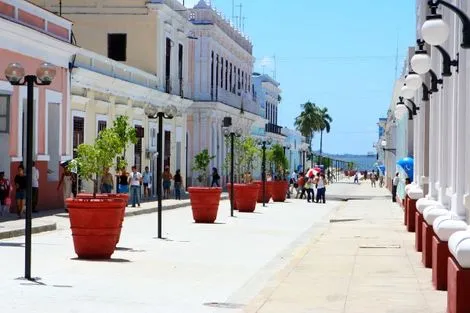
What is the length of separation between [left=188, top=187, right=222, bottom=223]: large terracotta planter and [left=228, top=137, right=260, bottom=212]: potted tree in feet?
23.3

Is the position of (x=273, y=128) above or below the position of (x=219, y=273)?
above

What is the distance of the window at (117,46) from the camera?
151 ft

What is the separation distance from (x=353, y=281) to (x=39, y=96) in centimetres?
1884

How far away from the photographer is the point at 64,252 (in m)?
17.4

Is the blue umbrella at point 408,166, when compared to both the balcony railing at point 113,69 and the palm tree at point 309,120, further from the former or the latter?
the palm tree at point 309,120

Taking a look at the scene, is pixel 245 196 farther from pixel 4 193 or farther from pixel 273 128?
pixel 273 128

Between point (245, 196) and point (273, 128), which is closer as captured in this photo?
point (245, 196)

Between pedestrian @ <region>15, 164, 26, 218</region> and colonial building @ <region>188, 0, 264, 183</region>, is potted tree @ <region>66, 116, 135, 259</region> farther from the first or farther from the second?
colonial building @ <region>188, 0, 264, 183</region>

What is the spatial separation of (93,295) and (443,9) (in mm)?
6242

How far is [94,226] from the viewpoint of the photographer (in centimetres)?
1569

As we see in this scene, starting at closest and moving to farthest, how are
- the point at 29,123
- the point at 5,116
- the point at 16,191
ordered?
the point at 29,123 < the point at 16,191 < the point at 5,116

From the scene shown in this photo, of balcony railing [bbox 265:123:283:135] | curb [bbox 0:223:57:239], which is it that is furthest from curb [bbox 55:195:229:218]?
balcony railing [bbox 265:123:283:135]

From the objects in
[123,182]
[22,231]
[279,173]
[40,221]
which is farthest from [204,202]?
[279,173]

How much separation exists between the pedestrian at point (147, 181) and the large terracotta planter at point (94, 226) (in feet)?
82.5
